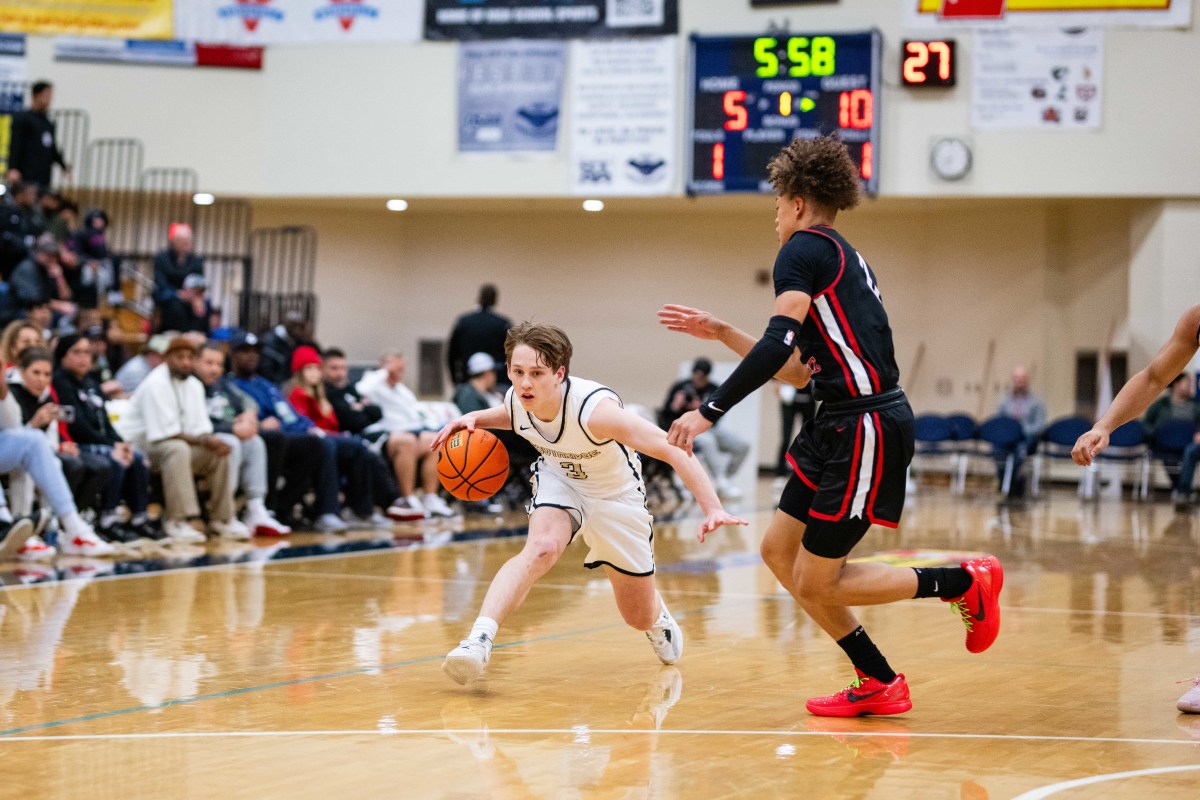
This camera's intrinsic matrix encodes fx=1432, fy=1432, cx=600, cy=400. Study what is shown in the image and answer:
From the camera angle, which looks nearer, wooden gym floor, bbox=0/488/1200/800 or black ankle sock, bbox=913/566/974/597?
wooden gym floor, bbox=0/488/1200/800

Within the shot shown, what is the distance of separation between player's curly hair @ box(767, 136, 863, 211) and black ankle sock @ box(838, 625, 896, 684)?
1391mm

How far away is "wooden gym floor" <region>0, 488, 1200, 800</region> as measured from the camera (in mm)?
3758

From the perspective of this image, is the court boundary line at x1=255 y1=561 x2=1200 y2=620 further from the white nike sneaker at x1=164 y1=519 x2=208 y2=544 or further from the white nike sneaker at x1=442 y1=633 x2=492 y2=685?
the white nike sneaker at x1=442 y1=633 x2=492 y2=685

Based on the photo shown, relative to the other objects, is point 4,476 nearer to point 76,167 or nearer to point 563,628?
point 563,628

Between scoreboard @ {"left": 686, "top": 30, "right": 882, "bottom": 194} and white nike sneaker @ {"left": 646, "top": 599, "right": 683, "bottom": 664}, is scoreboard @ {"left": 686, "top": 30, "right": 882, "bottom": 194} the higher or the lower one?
the higher one

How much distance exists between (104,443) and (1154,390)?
6.97 meters

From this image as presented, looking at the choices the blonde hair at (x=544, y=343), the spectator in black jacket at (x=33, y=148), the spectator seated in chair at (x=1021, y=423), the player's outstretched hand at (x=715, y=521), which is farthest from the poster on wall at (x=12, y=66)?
the player's outstretched hand at (x=715, y=521)

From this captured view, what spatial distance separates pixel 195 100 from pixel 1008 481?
10656 mm

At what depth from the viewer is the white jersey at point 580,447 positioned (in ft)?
16.8

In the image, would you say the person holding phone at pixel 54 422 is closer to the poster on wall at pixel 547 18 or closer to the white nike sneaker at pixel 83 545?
the white nike sneaker at pixel 83 545

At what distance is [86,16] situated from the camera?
17.2m

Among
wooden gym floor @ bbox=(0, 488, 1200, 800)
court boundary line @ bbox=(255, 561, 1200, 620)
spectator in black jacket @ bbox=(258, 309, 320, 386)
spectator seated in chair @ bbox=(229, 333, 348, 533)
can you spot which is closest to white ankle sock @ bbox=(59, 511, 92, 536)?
wooden gym floor @ bbox=(0, 488, 1200, 800)

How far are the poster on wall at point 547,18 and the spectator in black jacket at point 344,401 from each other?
677 centimetres

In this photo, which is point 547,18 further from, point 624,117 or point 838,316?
point 838,316
